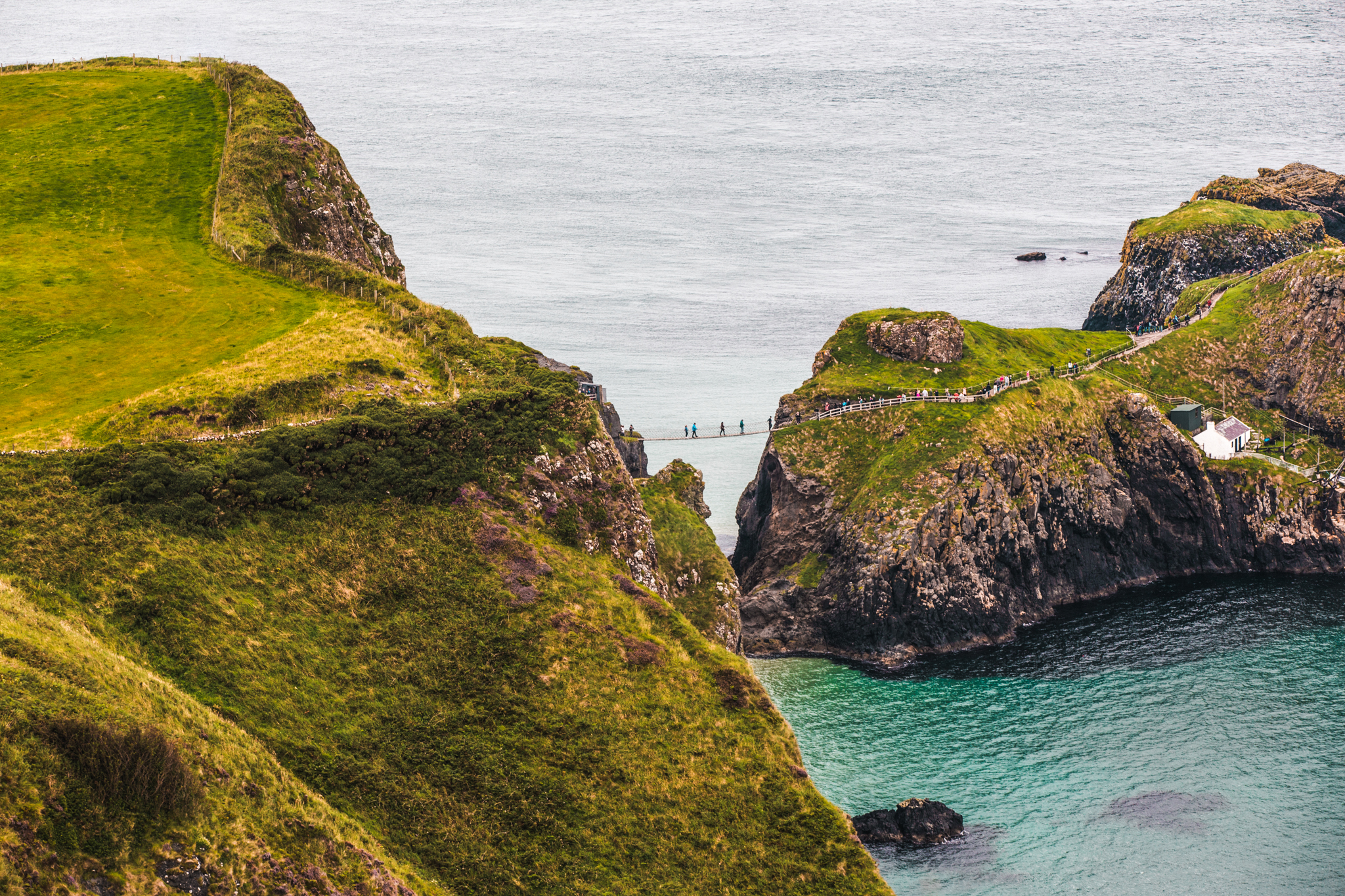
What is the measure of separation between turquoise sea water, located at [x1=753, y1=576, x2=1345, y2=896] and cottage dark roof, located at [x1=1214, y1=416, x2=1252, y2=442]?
21459 millimetres

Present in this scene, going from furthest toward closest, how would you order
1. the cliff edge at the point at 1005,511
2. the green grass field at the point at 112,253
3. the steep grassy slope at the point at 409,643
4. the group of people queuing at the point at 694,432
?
the group of people queuing at the point at 694,432, the cliff edge at the point at 1005,511, the green grass field at the point at 112,253, the steep grassy slope at the point at 409,643

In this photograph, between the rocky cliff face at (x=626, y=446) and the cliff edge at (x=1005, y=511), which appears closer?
the cliff edge at (x=1005, y=511)

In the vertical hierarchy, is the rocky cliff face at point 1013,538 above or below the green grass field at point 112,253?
below

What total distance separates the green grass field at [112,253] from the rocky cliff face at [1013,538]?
5904cm

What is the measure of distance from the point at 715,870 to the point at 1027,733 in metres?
52.5

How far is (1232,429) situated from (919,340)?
39.9m

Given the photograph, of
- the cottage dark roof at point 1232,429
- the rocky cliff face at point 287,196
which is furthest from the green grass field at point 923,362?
the rocky cliff face at point 287,196

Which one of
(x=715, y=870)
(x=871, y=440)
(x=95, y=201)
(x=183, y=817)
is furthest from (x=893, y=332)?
(x=183, y=817)

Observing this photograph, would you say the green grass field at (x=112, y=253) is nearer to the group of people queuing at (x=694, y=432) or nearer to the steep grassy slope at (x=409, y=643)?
the steep grassy slope at (x=409, y=643)

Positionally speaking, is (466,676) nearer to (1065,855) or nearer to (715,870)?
A: (715,870)

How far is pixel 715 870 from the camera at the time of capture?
59.9 metres

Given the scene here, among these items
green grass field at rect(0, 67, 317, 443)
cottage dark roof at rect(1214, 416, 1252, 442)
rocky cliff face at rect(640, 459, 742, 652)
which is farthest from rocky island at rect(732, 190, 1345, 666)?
green grass field at rect(0, 67, 317, 443)

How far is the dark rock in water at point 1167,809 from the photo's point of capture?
88.6m

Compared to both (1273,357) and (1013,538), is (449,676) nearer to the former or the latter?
(1013,538)
